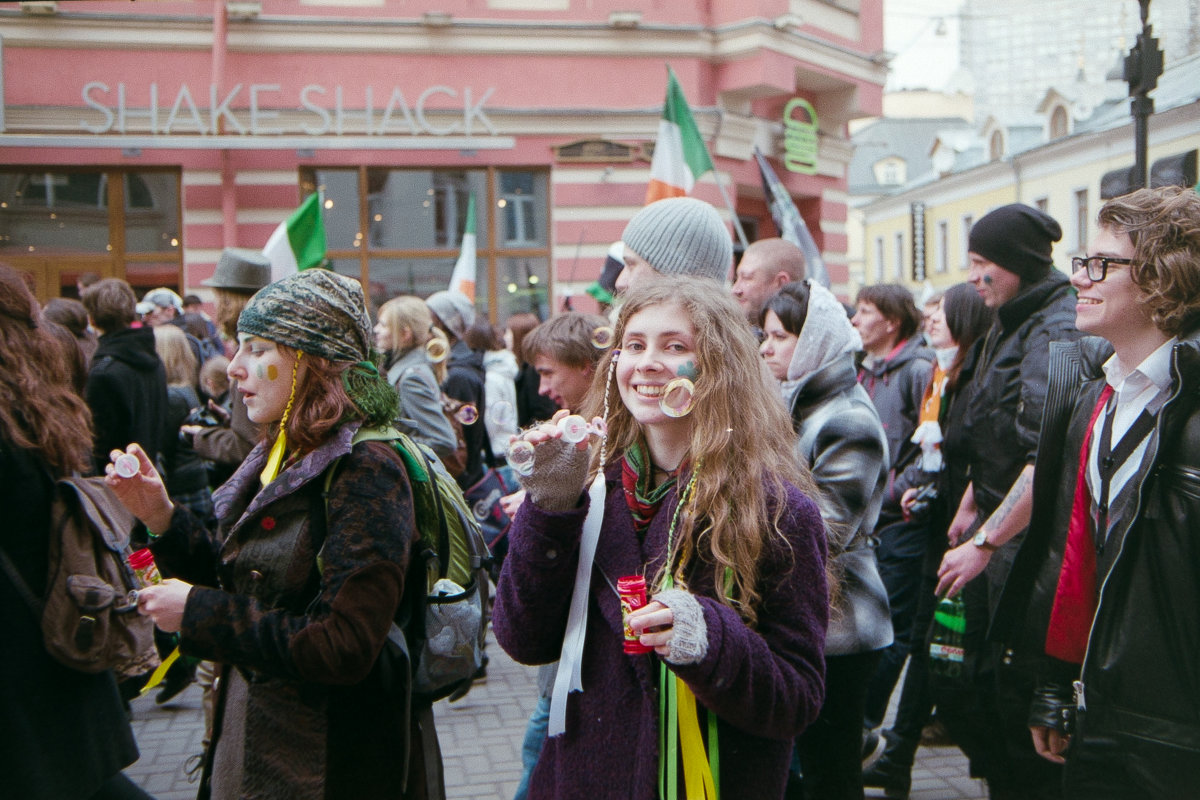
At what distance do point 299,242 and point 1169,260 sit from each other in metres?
6.26

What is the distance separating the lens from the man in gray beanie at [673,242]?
380 centimetres

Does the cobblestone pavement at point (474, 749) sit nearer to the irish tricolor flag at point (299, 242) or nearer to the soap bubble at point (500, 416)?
the soap bubble at point (500, 416)

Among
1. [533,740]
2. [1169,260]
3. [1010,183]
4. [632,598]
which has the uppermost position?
[1010,183]

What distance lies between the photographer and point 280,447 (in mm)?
2727

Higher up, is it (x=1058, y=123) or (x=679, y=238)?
(x=1058, y=123)

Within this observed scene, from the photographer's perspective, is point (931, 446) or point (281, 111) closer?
point (931, 446)

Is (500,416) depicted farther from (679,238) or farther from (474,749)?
(679,238)

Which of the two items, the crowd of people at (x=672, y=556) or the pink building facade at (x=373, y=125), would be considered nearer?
the crowd of people at (x=672, y=556)

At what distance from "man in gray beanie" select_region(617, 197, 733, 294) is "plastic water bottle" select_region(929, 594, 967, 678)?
1621 millimetres

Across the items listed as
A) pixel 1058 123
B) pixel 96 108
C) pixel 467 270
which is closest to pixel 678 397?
pixel 467 270

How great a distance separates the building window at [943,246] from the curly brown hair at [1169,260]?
147ft

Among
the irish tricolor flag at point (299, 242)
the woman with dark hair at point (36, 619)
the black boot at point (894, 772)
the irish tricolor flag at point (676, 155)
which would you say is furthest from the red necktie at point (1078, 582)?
the irish tricolor flag at point (299, 242)

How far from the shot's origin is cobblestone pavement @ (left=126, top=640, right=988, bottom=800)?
488 cm

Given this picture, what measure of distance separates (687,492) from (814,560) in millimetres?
295
